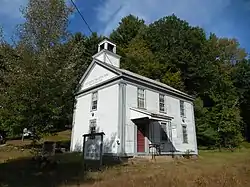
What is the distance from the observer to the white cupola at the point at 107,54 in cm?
2208

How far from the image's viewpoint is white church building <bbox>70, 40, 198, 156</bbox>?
17469mm

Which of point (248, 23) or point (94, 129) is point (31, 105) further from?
point (248, 23)

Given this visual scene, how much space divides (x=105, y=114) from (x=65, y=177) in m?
8.28

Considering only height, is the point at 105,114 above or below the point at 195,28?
below

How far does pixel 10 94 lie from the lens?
1347 centimetres

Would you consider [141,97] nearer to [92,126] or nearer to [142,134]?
[142,134]

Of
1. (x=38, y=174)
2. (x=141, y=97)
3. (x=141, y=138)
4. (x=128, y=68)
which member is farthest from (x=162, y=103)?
(x=128, y=68)

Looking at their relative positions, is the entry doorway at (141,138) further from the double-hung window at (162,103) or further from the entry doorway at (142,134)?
the double-hung window at (162,103)

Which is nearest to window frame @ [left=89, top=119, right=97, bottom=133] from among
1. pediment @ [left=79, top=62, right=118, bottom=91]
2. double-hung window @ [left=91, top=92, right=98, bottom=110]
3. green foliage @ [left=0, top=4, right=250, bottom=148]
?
double-hung window @ [left=91, top=92, right=98, bottom=110]

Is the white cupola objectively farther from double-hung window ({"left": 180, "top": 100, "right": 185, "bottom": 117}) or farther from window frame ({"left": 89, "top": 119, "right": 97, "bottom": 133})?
double-hung window ({"left": 180, "top": 100, "right": 185, "bottom": 117})

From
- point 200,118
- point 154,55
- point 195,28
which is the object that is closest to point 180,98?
point 200,118

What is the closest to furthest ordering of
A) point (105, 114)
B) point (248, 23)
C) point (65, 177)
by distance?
point (248, 23) < point (65, 177) < point (105, 114)

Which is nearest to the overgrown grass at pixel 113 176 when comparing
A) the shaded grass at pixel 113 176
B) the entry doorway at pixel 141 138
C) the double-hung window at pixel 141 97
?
the shaded grass at pixel 113 176

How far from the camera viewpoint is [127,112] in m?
17.9
